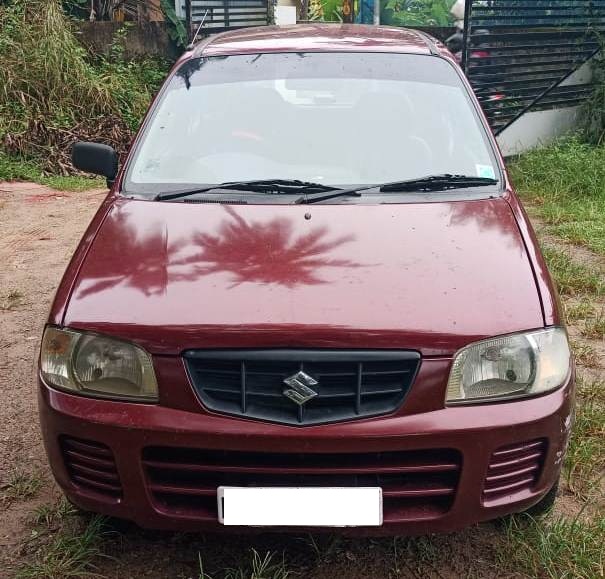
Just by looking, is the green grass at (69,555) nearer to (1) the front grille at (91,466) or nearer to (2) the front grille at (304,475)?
(1) the front grille at (91,466)

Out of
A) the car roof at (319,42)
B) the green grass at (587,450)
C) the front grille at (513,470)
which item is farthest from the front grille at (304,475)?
the car roof at (319,42)

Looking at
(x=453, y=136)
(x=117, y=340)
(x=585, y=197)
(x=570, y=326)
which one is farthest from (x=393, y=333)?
(x=585, y=197)

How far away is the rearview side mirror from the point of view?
3.27m

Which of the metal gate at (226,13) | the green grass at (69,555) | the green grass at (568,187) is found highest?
the metal gate at (226,13)

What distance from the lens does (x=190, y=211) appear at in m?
2.61

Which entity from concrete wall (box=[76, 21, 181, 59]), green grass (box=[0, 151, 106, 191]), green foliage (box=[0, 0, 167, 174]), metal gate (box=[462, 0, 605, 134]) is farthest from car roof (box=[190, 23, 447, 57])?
concrete wall (box=[76, 21, 181, 59])

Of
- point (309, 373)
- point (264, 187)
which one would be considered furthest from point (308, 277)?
point (264, 187)

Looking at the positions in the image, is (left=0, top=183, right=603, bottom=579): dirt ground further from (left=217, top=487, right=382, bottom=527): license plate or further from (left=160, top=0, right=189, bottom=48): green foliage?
(left=160, top=0, right=189, bottom=48): green foliage

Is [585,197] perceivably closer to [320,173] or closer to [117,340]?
[320,173]

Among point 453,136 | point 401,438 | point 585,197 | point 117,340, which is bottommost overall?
point 585,197

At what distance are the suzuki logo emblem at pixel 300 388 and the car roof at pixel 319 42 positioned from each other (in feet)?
6.21

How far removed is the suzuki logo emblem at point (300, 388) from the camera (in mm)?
1966

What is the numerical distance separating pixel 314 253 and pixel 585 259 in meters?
3.56

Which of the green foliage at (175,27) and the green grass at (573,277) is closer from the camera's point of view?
the green grass at (573,277)
